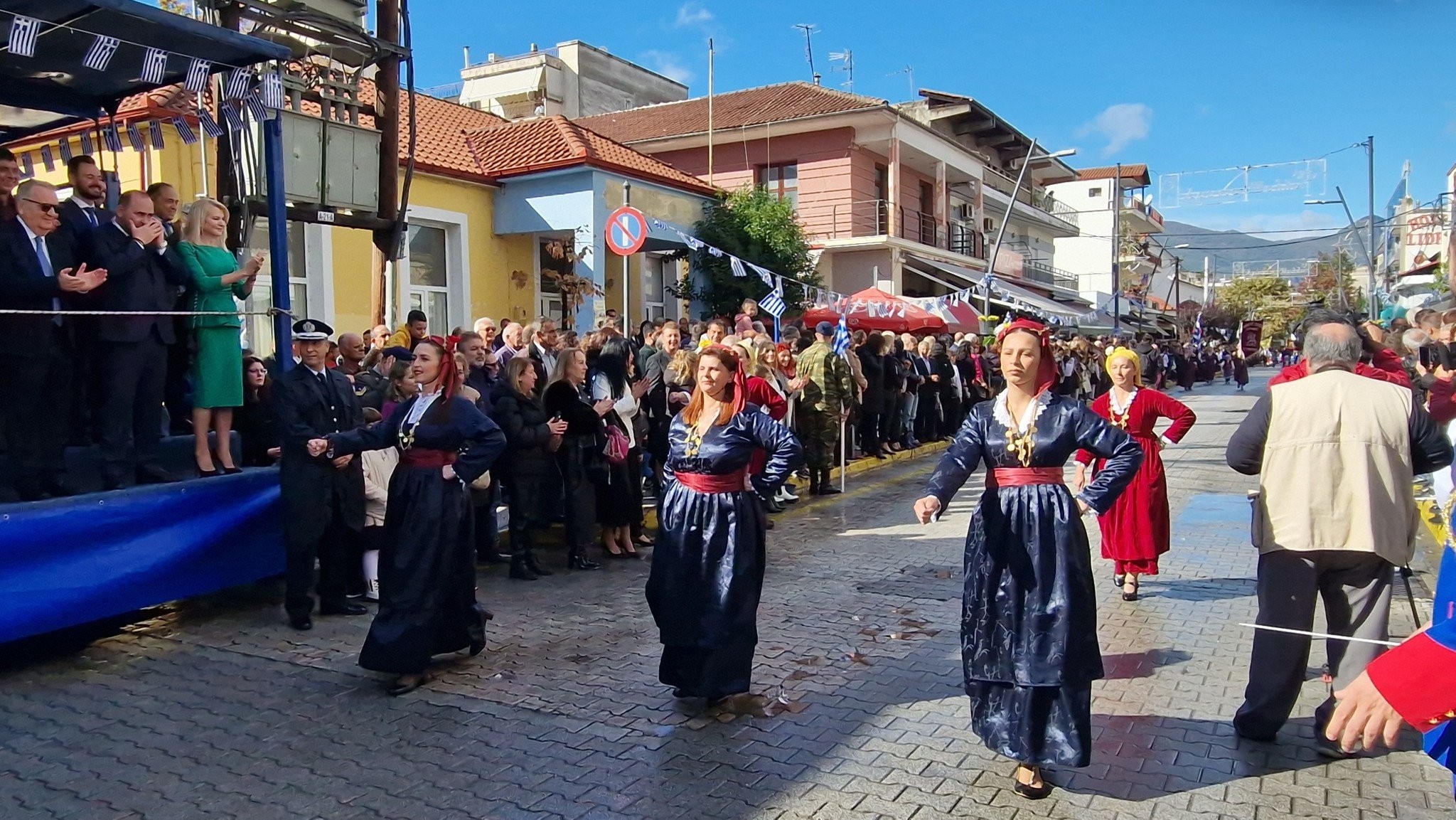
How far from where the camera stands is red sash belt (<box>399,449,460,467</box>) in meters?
5.25

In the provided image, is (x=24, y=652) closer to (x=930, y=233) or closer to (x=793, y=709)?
(x=793, y=709)

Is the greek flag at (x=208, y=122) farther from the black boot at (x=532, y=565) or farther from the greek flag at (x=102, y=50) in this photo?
the black boot at (x=532, y=565)

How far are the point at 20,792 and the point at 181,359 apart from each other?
12.1 ft

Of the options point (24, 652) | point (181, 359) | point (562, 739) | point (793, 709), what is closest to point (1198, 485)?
point (793, 709)

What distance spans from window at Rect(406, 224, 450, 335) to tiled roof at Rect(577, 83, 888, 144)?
1213 cm

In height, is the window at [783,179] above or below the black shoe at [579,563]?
above

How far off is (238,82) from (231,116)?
333 mm

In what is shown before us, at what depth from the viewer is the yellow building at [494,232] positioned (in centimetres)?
1566

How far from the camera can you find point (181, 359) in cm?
704

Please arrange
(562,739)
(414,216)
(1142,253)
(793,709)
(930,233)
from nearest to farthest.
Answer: (562,739)
(793,709)
(414,216)
(930,233)
(1142,253)

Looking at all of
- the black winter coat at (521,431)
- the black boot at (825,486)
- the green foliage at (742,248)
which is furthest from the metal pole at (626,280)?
the black winter coat at (521,431)

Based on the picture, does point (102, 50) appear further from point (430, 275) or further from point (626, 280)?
point (430, 275)

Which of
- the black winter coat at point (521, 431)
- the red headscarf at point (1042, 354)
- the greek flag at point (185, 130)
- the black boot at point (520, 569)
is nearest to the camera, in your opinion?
the red headscarf at point (1042, 354)

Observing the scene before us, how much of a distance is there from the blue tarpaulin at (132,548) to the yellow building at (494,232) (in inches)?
349
